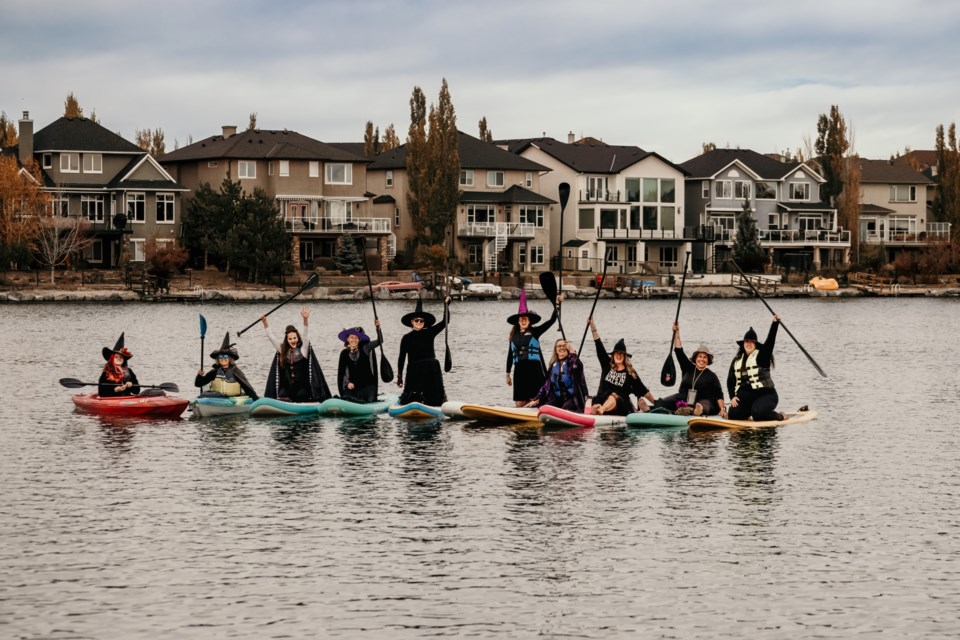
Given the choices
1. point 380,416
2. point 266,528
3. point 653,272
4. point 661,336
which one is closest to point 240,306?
point 661,336

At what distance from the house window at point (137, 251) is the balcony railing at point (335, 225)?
975 centimetres

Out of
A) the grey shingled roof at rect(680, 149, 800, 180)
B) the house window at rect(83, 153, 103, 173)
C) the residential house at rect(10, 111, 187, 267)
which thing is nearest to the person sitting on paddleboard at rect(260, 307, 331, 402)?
the residential house at rect(10, 111, 187, 267)

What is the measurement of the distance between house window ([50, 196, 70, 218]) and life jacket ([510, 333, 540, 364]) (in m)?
67.4

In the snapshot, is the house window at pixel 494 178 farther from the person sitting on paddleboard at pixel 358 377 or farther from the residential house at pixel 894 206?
the person sitting on paddleboard at pixel 358 377

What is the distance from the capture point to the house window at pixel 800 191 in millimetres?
126750

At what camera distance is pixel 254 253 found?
92.2 m

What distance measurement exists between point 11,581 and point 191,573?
2207 millimetres

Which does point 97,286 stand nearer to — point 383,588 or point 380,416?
point 380,416

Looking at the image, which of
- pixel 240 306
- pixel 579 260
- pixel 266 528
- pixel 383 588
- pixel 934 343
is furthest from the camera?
pixel 579 260

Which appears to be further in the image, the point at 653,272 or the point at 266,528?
the point at 653,272

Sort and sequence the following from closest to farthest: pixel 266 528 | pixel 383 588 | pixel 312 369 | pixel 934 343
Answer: pixel 383 588 → pixel 266 528 → pixel 312 369 → pixel 934 343

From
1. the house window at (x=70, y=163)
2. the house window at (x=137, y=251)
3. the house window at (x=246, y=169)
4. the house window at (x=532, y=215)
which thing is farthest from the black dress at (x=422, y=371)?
the house window at (x=532, y=215)

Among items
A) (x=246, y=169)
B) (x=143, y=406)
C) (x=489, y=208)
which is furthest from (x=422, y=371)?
(x=489, y=208)

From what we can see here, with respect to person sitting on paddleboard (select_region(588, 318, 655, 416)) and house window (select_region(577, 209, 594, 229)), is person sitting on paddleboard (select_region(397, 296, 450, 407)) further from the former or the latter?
house window (select_region(577, 209, 594, 229))
